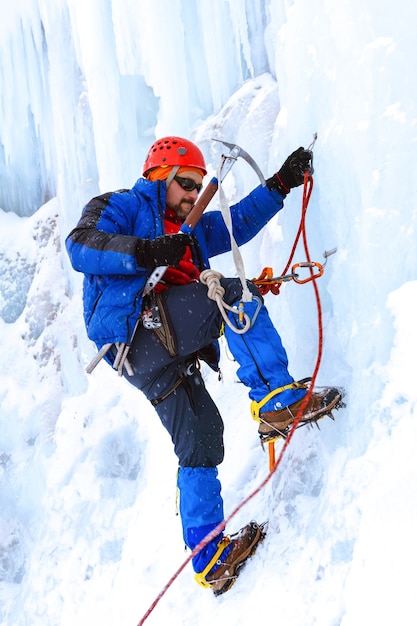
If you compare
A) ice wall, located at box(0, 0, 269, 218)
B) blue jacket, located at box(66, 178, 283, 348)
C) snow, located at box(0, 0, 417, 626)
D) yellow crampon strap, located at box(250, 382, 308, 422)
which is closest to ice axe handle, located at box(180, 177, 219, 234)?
blue jacket, located at box(66, 178, 283, 348)

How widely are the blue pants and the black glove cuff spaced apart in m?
0.62

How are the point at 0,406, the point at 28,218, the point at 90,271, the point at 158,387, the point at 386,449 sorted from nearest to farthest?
the point at 386,449
the point at 90,271
the point at 158,387
the point at 0,406
the point at 28,218

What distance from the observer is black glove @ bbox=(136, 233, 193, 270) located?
6.76 ft

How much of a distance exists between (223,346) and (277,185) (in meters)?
1.97

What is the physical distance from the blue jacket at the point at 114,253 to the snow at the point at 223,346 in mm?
518

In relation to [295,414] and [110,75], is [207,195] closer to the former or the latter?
[295,414]

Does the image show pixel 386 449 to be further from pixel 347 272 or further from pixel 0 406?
pixel 0 406

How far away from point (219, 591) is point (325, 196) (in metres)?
1.57

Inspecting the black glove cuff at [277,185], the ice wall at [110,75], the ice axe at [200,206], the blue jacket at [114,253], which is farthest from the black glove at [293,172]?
the ice wall at [110,75]

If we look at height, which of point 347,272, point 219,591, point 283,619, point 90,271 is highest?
point 90,271

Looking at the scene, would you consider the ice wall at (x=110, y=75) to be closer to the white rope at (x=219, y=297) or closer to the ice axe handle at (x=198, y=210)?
the ice axe handle at (x=198, y=210)

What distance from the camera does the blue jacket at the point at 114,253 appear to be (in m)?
2.09

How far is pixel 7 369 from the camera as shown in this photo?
723 cm

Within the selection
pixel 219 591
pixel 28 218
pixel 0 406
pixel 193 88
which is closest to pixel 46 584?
pixel 219 591
